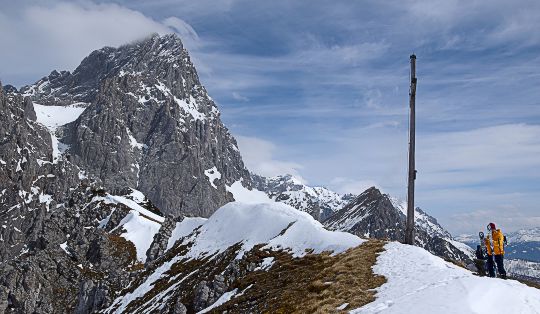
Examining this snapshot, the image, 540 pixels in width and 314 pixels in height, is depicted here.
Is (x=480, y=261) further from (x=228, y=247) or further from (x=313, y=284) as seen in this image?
(x=228, y=247)

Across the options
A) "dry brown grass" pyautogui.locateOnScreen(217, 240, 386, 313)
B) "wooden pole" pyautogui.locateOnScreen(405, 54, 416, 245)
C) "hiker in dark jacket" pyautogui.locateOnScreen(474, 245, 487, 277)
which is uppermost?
"wooden pole" pyautogui.locateOnScreen(405, 54, 416, 245)

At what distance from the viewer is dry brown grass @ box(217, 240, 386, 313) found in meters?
25.0

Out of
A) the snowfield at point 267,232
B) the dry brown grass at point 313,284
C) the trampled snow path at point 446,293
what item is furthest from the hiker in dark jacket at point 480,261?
the snowfield at point 267,232

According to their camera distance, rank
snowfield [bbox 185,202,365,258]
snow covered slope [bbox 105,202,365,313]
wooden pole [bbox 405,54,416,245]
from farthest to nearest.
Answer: snow covered slope [bbox 105,202,365,313] < snowfield [bbox 185,202,365,258] < wooden pole [bbox 405,54,416,245]

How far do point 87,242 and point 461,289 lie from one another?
384 feet

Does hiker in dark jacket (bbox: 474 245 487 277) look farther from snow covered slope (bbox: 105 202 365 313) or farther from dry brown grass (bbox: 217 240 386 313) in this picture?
snow covered slope (bbox: 105 202 365 313)

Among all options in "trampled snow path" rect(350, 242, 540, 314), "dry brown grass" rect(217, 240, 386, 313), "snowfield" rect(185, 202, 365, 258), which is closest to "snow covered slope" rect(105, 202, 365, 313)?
"snowfield" rect(185, 202, 365, 258)

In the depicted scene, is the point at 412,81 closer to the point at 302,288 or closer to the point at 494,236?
the point at 494,236

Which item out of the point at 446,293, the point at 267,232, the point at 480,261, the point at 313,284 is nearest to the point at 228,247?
the point at 267,232

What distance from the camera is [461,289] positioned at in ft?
70.4

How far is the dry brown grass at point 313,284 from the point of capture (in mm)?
25031

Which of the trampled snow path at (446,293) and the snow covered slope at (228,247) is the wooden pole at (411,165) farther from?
the trampled snow path at (446,293)

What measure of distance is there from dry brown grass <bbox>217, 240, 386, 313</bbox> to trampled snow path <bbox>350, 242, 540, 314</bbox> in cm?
133

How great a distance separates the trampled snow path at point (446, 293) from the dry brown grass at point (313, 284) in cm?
133
